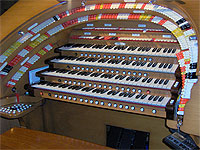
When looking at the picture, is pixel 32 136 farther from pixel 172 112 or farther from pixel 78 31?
pixel 78 31

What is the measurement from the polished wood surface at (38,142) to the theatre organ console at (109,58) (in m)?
0.60

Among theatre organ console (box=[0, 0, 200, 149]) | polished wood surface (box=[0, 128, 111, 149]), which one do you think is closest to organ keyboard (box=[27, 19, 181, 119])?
theatre organ console (box=[0, 0, 200, 149])

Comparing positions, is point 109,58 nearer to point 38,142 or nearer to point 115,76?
point 115,76

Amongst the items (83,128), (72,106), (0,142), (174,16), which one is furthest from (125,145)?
(174,16)

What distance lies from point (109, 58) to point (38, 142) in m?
1.35

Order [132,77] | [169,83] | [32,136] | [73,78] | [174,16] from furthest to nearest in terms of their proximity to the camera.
Answer: 1. [73,78]
2. [132,77]
3. [169,83]
4. [32,136]
5. [174,16]

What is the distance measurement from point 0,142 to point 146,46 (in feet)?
6.41

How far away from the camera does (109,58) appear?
124 inches

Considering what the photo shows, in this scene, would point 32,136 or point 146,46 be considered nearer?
point 32,136

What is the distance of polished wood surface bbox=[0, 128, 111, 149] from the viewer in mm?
2320

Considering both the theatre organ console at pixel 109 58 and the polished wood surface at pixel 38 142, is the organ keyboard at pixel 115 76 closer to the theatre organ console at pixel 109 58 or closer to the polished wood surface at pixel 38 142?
the theatre organ console at pixel 109 58

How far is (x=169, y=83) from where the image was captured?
2670mm

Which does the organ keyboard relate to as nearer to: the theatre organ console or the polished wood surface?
the theatre organ console

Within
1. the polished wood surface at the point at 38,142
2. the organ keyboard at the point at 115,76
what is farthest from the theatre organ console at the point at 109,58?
the polished wood surface at the point at 38,142
